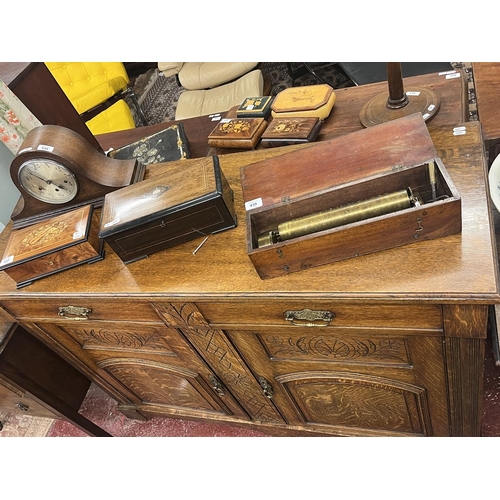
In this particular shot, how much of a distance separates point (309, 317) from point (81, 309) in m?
0.71

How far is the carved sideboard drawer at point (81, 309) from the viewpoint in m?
1.38

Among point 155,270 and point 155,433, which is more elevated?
point 155,270

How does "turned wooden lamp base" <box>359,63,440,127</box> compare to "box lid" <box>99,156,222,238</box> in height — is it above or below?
below

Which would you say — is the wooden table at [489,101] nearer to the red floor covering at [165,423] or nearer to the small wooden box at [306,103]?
the small wooden box at [306,103]

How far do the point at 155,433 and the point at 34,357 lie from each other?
0.79 meters

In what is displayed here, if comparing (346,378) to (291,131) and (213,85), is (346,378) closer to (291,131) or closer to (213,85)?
(291,131)

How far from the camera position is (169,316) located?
1.35 metres

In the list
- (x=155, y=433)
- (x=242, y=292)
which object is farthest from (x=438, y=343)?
(x=155, y=433)

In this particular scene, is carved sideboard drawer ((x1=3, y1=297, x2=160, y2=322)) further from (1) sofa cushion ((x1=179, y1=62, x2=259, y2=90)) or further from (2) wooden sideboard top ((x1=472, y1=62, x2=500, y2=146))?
(1) sofa cushion ((x1=179, y1=62, x2=259, y2=90))

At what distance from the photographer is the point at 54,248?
1355 mm

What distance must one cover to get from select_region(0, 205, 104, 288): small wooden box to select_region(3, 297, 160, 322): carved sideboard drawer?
0.30 feet

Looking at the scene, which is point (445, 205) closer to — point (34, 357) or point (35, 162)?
point (35, 162)

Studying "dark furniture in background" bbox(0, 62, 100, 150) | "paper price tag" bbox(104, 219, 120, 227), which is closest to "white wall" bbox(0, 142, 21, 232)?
"dark furniture in background" bbox(0, 62, 100, 150)

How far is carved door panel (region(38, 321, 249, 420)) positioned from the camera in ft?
5.08
